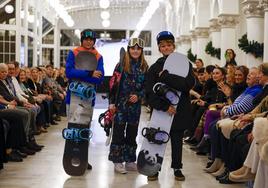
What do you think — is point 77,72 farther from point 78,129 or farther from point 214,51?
point 214,51

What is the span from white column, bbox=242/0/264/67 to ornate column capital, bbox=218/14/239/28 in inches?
100.0

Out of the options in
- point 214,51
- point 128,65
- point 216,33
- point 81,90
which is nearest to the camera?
point 81,90

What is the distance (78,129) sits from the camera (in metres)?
6.30

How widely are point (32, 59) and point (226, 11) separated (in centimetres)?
1069

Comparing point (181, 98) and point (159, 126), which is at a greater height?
point (181, 98)

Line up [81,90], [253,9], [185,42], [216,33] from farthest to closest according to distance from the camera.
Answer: [185,42], [216,33], [253,9], [81,90]

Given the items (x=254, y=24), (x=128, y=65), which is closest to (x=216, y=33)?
(x=254, y=24)

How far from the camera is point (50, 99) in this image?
11.8m

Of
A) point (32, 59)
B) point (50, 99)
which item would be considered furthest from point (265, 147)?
point (32, 59)

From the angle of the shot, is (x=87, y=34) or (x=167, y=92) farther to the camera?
(x=87, y=34)

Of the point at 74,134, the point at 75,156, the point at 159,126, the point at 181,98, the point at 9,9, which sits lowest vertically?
the point at 75,156

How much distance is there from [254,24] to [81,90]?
229 inches

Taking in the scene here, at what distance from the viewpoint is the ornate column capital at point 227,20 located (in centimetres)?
1347

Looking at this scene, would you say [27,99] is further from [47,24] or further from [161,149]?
[47,24]
